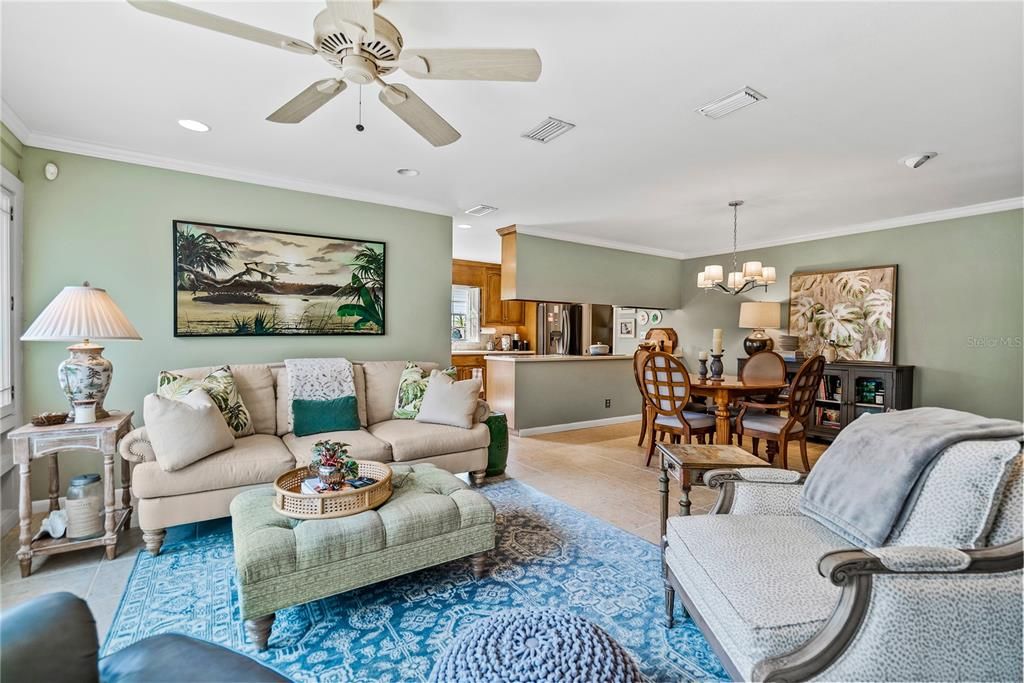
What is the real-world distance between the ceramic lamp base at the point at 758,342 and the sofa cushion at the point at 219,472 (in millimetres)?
5124

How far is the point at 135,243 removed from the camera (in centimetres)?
327

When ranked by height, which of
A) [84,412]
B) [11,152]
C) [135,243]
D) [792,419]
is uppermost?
[11,152]

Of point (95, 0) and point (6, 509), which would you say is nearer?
point (95, 0)

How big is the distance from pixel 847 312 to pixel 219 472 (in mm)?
6037

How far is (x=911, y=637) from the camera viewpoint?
1.09m

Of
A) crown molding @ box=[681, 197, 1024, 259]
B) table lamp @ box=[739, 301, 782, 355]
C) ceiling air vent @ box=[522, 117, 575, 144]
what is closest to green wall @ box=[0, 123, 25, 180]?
ceiling air vent @ box=[522, 117, 575, 144]

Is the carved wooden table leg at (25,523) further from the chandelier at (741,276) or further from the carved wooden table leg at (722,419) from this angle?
the chandelier at (741,276)

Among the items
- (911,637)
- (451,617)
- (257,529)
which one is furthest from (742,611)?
(257,529)

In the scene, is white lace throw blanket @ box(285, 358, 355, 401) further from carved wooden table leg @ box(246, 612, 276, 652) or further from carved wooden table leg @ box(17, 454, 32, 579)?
carved wooden table leg @ box(246, 612, 276, 652)

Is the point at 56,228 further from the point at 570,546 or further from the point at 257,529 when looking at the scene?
the point at 570,546

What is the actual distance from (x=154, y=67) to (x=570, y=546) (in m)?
3.22

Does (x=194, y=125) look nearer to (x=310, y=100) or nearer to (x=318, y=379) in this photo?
(x=310, y=100)

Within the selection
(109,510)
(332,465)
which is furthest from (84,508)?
(332,465)

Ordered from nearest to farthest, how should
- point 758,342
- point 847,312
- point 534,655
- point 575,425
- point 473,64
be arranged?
point 534,655
point 473,64
point 847,312
point 758,342
point 575,425
